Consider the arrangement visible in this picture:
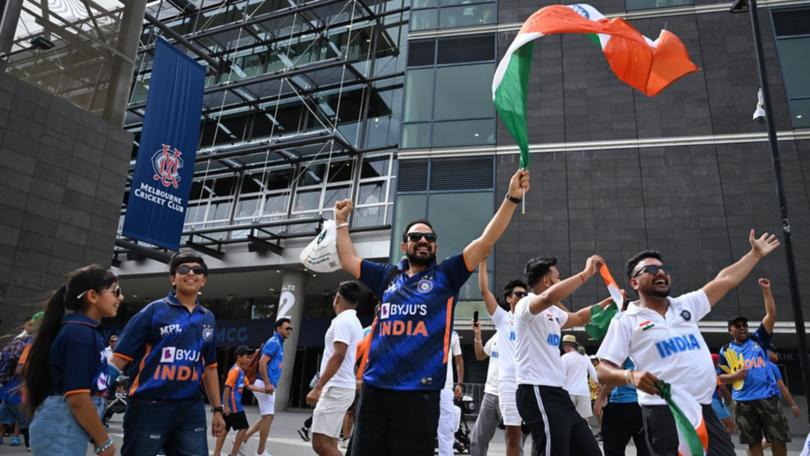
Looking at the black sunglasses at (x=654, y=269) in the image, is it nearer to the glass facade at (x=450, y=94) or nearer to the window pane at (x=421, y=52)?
the glass facade at (x=450, y=94)

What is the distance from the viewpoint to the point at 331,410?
5.90m

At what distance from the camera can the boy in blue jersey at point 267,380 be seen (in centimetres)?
825

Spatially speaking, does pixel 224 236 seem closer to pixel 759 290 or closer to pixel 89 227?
pixel 89 227

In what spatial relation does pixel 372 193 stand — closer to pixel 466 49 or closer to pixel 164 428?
pixel 466 49

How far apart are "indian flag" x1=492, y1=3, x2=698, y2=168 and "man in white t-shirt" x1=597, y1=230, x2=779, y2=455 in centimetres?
125

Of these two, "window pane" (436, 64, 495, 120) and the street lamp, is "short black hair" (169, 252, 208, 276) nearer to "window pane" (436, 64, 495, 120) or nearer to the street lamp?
the street lamp

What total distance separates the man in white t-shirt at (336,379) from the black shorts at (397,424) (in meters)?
2.06

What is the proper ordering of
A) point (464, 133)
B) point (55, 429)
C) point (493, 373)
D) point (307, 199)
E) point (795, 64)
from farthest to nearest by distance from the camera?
point (307, 199) → point (464, 133) → point (795, 64) → point (493, 373) → point (55, 429)

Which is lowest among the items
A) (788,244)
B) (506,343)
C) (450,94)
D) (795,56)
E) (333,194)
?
(506,343)

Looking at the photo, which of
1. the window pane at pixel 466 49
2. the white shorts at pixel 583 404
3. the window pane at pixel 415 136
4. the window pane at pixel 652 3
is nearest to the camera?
the white shorts at pixel 583 404

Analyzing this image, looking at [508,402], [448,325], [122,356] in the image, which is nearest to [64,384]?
[122,356]

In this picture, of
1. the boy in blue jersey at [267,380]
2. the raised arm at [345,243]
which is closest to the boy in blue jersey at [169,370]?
the raised arm at [345,243]

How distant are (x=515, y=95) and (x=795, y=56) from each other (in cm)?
2083

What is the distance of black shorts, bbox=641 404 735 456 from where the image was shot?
361cm
